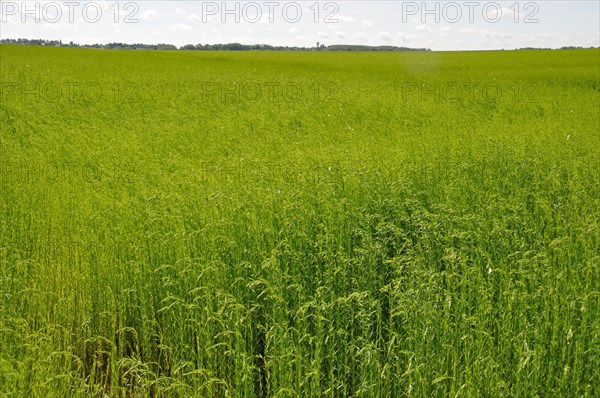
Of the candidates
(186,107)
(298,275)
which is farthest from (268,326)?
(186,107)

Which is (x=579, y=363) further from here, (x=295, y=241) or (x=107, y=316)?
(x=107, y=316)

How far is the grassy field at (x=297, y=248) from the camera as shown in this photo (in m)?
3.48

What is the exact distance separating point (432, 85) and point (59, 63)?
1669cm

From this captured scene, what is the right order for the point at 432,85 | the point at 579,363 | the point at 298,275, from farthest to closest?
the point at 432,85
the point at 298,275
the point at 579,363

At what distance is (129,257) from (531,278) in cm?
349

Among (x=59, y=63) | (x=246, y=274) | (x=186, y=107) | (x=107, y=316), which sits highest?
(x=59, y=63)

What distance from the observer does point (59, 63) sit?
82.5ft

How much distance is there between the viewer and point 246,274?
181 inches

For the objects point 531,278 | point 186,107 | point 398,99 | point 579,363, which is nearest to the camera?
point 579,363

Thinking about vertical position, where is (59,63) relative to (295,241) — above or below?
above

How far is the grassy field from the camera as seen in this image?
3.48 m

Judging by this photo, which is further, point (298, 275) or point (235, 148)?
point (235, 148)

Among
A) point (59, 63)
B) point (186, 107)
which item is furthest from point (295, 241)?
point (59, 63)

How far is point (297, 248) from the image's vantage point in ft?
17.0
